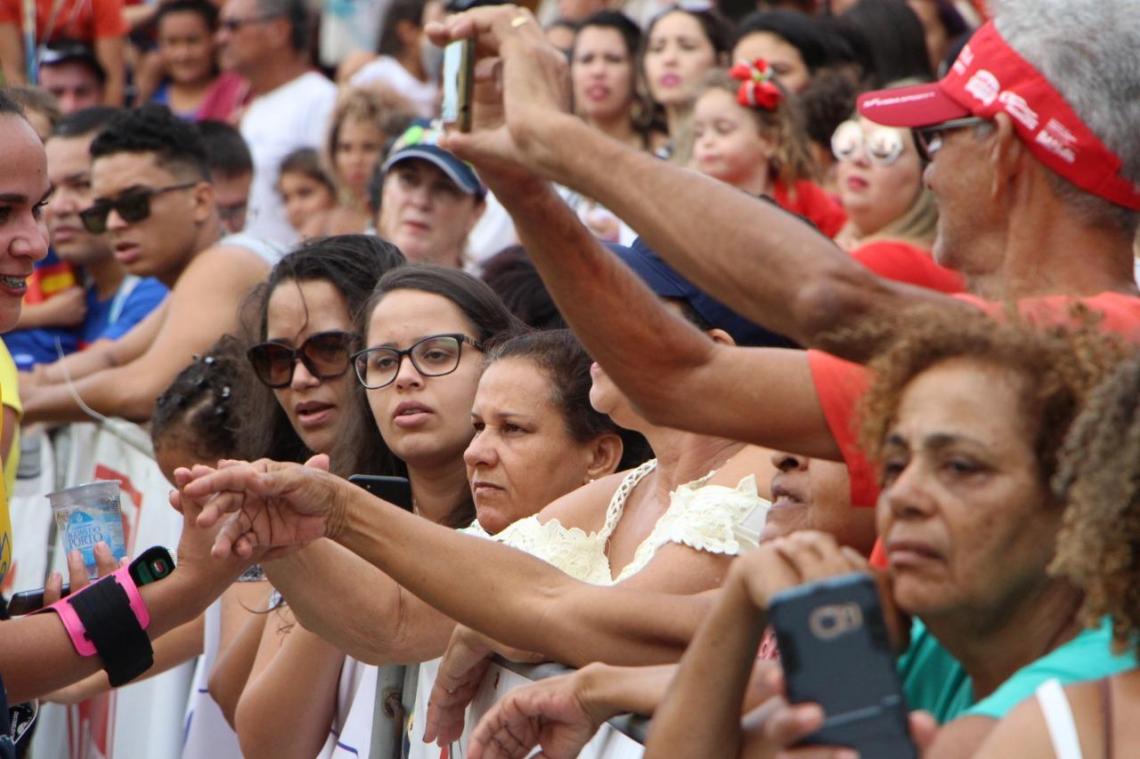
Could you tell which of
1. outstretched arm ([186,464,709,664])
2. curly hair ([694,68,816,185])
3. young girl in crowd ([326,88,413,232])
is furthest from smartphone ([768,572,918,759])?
young girl in crowd ([326,88,413,232])

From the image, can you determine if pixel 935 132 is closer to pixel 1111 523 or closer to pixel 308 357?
pixel 1111 523

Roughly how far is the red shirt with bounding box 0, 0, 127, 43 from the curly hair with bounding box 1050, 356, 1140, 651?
9.27m

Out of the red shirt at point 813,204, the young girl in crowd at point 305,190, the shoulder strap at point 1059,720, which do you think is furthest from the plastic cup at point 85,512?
the young girl in crowd at point 305,190

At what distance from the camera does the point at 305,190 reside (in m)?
9.62

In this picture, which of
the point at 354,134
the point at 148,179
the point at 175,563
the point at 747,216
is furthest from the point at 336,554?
the point at 354,134

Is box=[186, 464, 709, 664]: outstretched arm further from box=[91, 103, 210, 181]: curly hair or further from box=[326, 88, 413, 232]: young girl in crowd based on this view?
box=[326, 88, 413, 232]: young girl in crowd

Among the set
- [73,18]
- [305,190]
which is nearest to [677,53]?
[305,190]

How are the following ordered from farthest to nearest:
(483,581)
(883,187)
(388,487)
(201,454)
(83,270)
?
1. (83,270)
2. (883,187)
3. (201,454)
4. (388,487)
5. (483,581)

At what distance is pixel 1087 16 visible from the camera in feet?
9.80

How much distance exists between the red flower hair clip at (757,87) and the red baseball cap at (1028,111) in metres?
4.10

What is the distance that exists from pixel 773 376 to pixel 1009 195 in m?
0.56

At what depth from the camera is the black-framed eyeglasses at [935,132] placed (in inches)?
121

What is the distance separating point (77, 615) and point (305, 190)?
5827 millimetres

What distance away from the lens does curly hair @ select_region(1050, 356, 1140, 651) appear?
6.98ft
